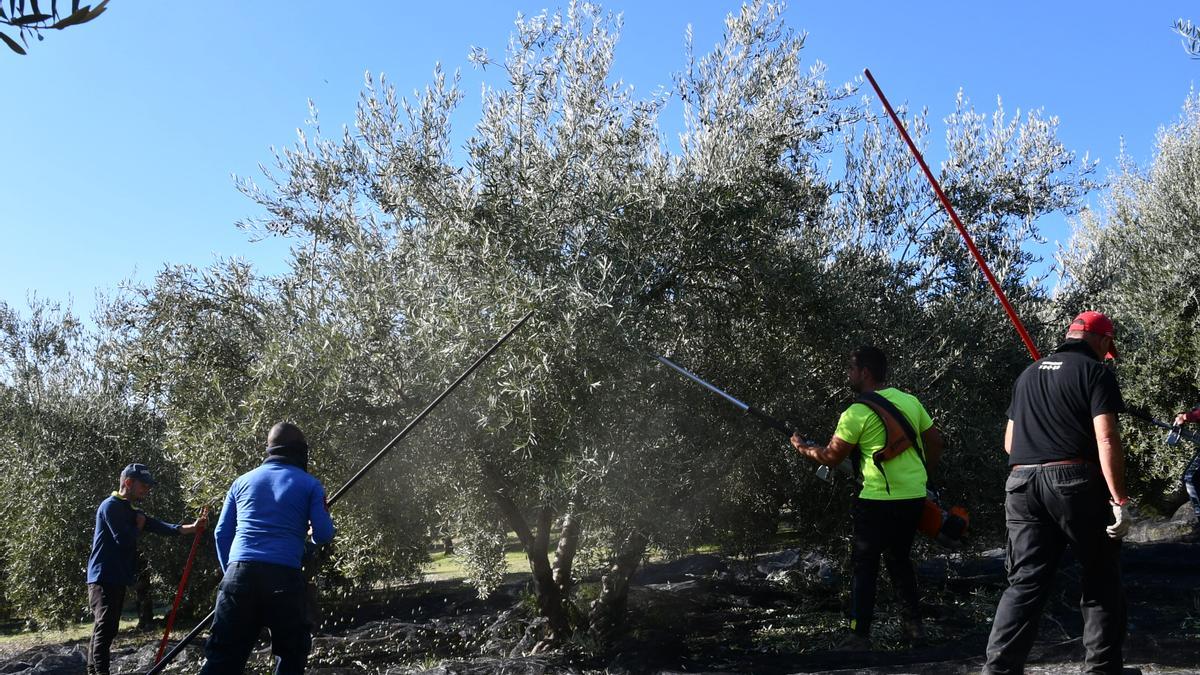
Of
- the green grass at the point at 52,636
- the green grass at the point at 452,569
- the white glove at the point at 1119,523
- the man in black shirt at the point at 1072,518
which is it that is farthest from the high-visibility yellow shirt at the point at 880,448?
the green grass at the point at 52,636

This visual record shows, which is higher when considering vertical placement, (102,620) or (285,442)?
(285,442)

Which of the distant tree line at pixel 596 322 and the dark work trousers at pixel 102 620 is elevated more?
→ the distant tree line at pixel 596 322

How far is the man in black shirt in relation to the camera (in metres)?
4.20

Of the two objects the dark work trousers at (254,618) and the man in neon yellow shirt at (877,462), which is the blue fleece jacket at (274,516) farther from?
the man in neon yellow shirt at (877,462)

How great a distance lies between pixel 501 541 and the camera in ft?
26.1

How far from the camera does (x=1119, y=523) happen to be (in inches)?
162

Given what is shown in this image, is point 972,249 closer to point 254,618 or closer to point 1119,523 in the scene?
point 1119,523

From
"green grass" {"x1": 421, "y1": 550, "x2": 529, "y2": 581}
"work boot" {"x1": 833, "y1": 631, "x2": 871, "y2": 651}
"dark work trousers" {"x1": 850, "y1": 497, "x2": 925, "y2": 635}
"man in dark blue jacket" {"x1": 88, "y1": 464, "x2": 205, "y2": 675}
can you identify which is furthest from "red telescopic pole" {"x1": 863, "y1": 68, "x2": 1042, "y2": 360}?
"green grass" {"x1": 421, "y1": 550, "x2": 529, "y2": 581}

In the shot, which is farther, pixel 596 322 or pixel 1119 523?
pixel 596 322

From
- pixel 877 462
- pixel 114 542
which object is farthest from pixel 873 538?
pixel 114 542

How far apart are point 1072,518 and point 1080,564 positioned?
242 mm

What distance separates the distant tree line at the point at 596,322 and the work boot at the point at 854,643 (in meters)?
1.59

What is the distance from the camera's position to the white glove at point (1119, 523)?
13.5 feet

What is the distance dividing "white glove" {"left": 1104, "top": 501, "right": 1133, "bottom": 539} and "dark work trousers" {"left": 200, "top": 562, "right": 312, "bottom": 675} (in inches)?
160
